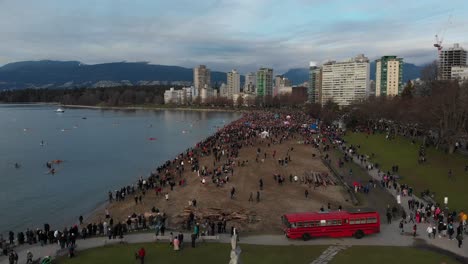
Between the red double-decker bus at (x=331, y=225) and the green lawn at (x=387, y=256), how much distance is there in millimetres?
1492

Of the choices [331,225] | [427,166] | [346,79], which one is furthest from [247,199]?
[346,79]

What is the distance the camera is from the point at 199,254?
17.0 m

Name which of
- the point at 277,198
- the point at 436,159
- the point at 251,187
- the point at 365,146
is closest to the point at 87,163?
the point at 251,187

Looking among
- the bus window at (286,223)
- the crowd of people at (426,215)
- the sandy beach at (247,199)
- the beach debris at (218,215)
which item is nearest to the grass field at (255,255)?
the bus window at (286,223)

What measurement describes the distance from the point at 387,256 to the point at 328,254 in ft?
7.54

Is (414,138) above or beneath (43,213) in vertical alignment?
above

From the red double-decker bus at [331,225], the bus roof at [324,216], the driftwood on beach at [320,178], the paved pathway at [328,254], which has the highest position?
the bus roof at [324,216]

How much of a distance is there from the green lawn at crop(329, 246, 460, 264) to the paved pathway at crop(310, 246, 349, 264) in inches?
7.2

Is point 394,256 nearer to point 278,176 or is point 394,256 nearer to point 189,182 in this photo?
point 278,176

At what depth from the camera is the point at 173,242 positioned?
17.8 meters

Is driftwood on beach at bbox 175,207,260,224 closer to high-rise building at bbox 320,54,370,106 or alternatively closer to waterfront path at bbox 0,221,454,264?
waterfront path at bbox 0,221,454,264

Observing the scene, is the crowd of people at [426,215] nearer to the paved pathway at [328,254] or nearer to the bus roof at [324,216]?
the bus roof at [324,216]

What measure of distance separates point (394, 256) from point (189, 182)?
20050 millimetres

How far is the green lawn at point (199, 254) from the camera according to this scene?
16.2 m
